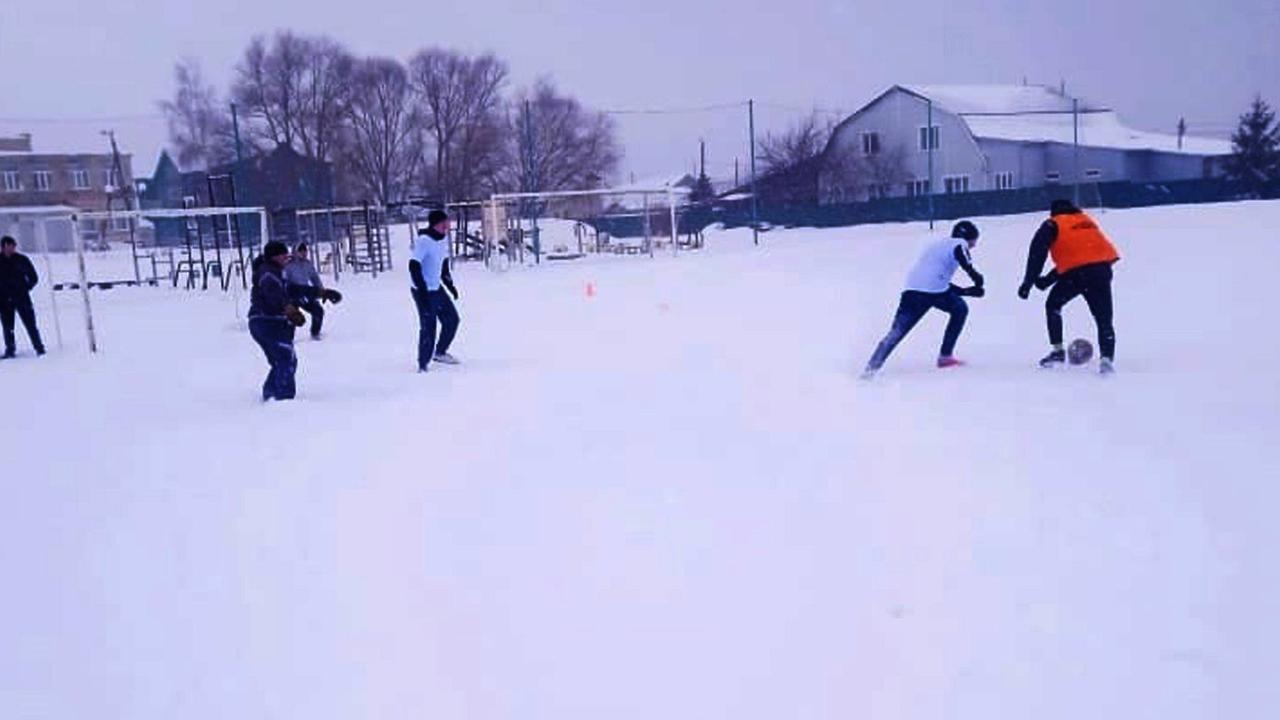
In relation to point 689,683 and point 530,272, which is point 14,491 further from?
point 530,272

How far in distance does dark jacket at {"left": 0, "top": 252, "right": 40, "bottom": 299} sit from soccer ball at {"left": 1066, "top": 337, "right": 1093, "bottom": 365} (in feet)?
41.4

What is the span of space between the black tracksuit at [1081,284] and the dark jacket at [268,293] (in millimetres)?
6445

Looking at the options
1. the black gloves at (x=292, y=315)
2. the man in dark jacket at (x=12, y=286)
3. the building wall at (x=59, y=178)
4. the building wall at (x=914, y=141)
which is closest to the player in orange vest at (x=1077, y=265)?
the black gloves at (x=292, y=315)

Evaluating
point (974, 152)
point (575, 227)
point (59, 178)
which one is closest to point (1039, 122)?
point (974, 152)

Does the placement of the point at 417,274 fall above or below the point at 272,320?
above

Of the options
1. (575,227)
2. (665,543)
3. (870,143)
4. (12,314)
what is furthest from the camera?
(870,143)

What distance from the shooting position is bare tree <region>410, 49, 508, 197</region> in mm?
60938

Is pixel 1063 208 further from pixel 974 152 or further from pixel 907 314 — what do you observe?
pixel 974 152

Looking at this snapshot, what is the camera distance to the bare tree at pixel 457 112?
60.9 m

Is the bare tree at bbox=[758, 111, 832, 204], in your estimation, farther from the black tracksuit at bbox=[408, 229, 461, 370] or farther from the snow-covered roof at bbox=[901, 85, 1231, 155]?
the black tracksuit at bbox=[408, 229, 461, 370]

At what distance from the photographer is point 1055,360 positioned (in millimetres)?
9219

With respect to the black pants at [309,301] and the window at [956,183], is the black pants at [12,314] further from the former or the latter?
the window at [956,183]

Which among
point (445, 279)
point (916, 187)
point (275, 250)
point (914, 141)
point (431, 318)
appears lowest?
point (431, 318)

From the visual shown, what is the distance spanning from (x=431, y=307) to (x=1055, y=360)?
6003 millimetres
